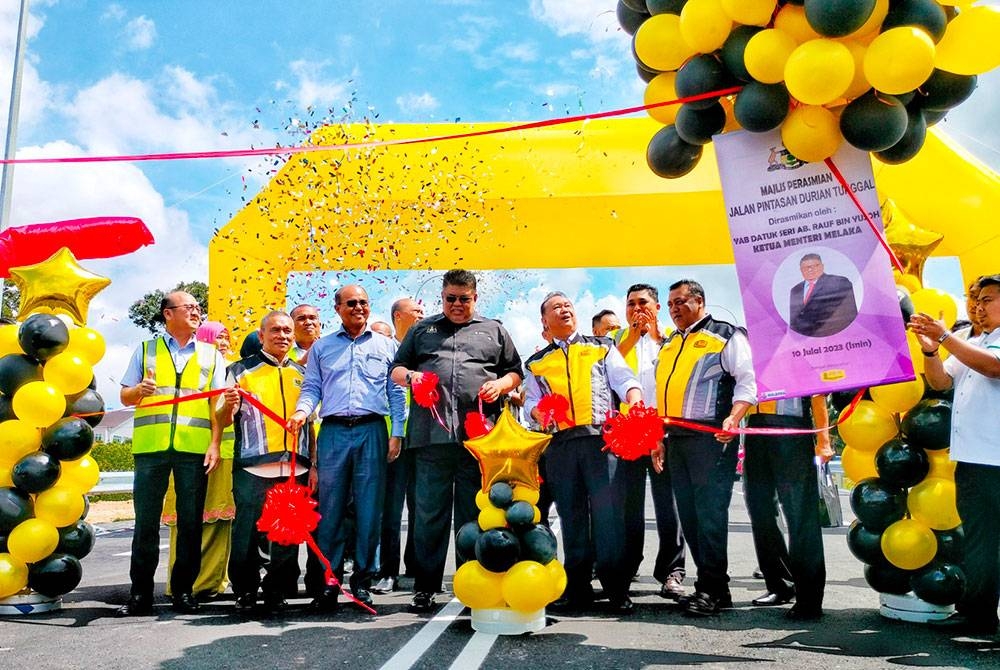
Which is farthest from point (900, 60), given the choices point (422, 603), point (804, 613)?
point (422, 603)

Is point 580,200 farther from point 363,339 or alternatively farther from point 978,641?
point 978,641

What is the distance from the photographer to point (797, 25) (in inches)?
151

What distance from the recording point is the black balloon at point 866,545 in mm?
4754

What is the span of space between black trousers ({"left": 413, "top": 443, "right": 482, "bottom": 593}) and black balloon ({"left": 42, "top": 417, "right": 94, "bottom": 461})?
6.98 ft

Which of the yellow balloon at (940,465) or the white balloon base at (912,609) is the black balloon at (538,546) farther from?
the yellow balloon at (940,465)

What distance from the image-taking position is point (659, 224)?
8.27 meters

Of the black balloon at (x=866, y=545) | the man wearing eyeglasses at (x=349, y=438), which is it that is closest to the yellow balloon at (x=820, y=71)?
the black balloon at (x=866, y=545)

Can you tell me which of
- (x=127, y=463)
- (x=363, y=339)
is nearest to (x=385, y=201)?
(x=363, y=339)

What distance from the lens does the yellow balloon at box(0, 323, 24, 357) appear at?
17.5 ft

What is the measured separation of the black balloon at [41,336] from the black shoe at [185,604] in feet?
5.66

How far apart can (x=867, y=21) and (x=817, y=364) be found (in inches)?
61.8

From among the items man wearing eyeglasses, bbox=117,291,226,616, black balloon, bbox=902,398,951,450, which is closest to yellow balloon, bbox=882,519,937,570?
black balloon, bbox=902,398,951,450

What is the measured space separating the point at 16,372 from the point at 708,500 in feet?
14.1

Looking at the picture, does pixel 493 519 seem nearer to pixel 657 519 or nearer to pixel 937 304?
pixel 657 519
